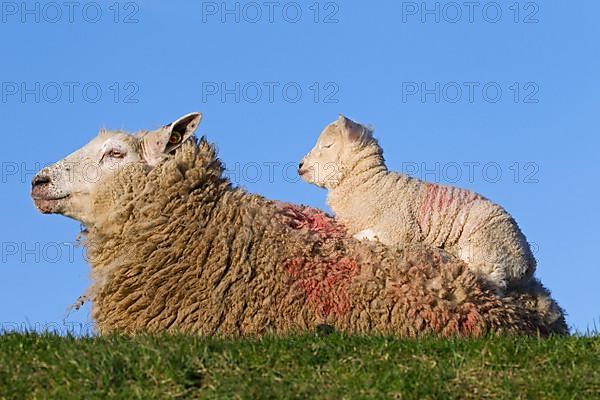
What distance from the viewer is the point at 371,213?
426 inches

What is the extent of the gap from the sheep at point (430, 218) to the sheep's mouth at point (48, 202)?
8.68 ft

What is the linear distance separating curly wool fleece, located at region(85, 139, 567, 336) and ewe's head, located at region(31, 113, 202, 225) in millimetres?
139

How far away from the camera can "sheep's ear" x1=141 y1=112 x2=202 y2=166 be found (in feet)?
34.1

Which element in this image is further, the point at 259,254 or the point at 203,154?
the point at 203,154

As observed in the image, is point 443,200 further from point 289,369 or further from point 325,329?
point 289,369

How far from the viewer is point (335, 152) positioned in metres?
11.9

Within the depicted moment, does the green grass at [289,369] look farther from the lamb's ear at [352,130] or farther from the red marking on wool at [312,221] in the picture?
the lamb's ear at [352,130]

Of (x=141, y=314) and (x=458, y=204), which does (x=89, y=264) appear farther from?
(x=458, y=204)

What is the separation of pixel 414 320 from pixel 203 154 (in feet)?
8.25

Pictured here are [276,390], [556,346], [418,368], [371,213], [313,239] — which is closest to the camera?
[276,390]

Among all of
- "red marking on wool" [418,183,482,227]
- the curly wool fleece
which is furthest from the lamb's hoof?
"red marking on wool" [418,183,482,227]

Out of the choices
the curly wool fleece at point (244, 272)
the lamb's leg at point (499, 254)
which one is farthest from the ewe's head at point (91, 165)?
the lamb's leg at point (499, 254)

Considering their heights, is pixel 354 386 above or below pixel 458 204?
below

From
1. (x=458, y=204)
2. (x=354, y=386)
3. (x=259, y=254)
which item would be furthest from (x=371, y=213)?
(x=354, y=386)
